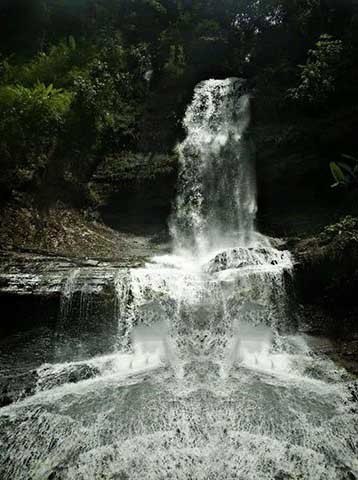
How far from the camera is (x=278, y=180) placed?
14.2m

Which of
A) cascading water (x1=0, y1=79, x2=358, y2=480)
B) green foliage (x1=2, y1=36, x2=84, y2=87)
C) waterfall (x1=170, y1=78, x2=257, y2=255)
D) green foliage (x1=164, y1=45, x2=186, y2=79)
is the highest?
green foliage (x1=164, y1=45, x2=186, y2=79)

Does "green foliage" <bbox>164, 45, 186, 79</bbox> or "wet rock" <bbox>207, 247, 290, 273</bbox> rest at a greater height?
"green foliage" <bbox>164, 45, 186, 79</bbox>

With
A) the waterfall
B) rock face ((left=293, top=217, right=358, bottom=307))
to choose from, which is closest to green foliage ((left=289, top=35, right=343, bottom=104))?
the waterfall

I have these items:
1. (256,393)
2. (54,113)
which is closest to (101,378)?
(256,393)

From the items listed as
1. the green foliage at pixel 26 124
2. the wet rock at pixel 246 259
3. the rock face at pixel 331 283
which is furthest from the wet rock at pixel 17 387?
the green foliage at pixel 26 124

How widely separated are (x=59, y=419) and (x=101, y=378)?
1291 millimetres

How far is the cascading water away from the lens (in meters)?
4.09

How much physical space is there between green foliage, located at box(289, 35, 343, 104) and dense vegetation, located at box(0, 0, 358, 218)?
0.13ft

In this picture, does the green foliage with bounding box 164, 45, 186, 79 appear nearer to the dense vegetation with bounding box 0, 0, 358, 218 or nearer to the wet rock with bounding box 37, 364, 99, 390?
the dense vegetation with bounding box 0, 0, 358, 218

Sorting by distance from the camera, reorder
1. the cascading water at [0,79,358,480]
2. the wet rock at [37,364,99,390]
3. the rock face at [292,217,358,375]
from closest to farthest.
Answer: the cascading water at [0,79,358,480], the wet rock at [37,364,99,390], the rock face at [292,217,358,375]

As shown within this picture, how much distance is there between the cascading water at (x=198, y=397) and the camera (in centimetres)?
409

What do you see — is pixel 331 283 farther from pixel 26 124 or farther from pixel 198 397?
pixel 26 124

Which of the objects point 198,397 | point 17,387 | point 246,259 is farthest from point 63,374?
point 246,259

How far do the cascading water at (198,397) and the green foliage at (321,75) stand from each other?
7334 millimetres
